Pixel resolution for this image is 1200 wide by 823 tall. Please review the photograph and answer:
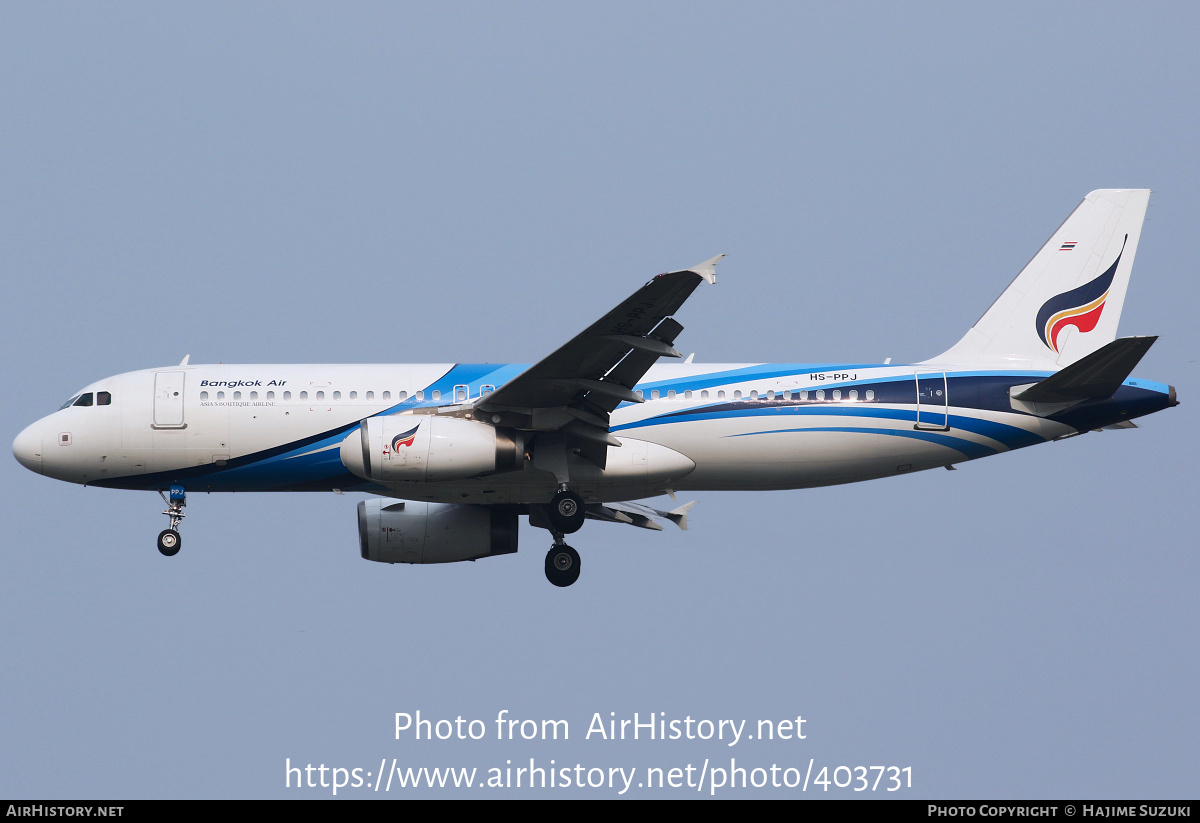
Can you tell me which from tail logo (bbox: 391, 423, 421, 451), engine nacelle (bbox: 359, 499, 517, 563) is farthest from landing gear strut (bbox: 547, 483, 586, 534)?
tail logo (bbox: 391, 423, 421, 451)

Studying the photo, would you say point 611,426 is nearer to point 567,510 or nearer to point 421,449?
point 567,510

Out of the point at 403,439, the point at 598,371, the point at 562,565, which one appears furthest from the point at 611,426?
the point at 403,439

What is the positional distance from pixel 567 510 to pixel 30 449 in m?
10.8

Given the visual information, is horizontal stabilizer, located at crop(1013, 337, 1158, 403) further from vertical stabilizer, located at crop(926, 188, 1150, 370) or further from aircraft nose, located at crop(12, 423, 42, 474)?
aircraft nose, located at crop(12, 423, 42, 474)

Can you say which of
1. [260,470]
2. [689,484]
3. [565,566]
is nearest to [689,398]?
[689,484]

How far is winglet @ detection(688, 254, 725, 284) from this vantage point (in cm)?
2019

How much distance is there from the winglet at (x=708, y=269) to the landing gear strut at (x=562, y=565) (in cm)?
901

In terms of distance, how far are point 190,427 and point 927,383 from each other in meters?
14.8

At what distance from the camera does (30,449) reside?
26.6 m

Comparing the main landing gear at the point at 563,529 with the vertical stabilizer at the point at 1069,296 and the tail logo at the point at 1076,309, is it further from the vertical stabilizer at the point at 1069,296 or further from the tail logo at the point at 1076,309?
the tail logo at the point at 1076,309

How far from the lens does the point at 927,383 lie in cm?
2711

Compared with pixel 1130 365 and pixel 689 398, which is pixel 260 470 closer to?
pixel 689 398

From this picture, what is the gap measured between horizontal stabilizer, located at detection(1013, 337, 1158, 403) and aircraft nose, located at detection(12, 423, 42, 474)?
64.4ft

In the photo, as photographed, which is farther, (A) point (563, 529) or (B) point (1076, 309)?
(B) point (1076, 309)
